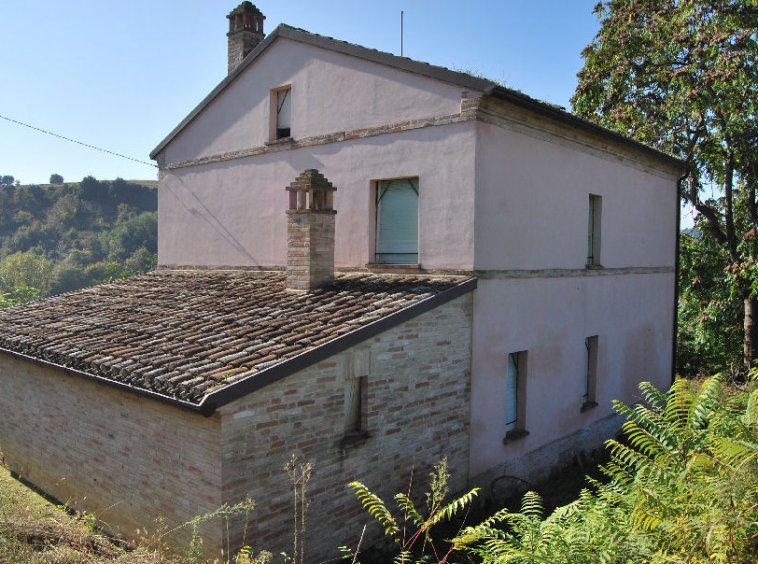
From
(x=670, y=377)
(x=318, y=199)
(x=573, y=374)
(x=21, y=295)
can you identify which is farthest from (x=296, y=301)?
(x=21, y=295)

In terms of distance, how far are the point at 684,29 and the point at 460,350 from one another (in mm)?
12637

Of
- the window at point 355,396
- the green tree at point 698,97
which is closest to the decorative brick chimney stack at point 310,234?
the window at point 355,396

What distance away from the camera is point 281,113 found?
37.5 ft

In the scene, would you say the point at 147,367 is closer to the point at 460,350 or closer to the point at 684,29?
the point at 460,350

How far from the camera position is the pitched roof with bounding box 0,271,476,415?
608 cm

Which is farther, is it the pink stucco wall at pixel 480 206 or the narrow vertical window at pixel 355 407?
the pink stucco wall at pixel 480 206

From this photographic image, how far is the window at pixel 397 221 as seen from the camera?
959 cm

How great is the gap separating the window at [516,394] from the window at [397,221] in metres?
2.37

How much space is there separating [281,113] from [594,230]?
6625mm

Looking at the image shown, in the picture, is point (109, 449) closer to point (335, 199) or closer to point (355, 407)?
point (355, 407)

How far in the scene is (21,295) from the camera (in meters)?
24.1

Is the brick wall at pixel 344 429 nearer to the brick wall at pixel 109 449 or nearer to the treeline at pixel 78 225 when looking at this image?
the brick wall at pixel 109 449

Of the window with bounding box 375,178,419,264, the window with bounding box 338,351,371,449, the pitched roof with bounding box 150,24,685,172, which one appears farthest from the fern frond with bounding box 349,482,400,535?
the pitched roof with bounding box 150,24,685,172

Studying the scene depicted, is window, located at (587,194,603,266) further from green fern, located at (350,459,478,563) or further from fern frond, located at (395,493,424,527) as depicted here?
fern frond, located at (395,493,424,527)
